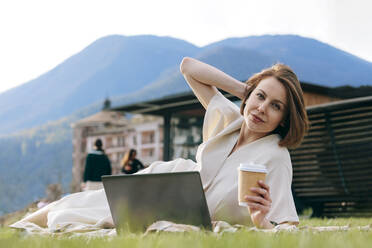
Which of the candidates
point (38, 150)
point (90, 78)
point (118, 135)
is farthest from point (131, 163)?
point (90, 78)

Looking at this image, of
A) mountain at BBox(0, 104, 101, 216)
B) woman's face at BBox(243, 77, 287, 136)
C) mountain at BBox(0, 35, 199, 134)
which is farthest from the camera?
mountain at BBox(0, 35, 199, 134)

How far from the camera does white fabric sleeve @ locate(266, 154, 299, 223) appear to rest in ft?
9.48

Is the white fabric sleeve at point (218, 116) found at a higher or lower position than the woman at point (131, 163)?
higher

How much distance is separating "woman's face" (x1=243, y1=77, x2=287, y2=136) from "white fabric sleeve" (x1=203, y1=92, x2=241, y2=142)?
0.32 metres

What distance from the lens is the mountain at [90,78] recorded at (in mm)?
120125

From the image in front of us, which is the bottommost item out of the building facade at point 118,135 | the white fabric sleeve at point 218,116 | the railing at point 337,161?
the building facade at point 118,135

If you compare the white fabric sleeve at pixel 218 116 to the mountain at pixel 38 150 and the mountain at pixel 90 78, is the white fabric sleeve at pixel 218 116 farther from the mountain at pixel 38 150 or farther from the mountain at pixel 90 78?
the mountain at pixel 90 78

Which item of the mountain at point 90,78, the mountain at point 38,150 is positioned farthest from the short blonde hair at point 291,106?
the mountain at point 90,78

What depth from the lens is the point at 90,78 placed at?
4993 inches

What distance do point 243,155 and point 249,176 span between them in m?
0.77

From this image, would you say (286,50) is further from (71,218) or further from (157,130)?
(71,218)

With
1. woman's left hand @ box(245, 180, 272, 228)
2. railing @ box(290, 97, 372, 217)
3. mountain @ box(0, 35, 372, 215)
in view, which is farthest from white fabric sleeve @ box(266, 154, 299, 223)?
mountain @ box(0, 35, 372, 215)

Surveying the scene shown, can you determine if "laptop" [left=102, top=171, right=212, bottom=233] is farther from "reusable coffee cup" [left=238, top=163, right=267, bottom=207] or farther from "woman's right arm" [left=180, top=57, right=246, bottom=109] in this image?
"woman's right arm" [left=180, top=57, right=246, bottom=109]

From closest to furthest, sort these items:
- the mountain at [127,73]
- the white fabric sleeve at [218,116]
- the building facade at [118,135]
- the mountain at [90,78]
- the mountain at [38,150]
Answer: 1. the white fabric sleeve at [218,116]
2. the building facade at [118,135]
3. the mountain at [38,150]
4. the mountain at [127,73]
5. the mountain at [90,78]
